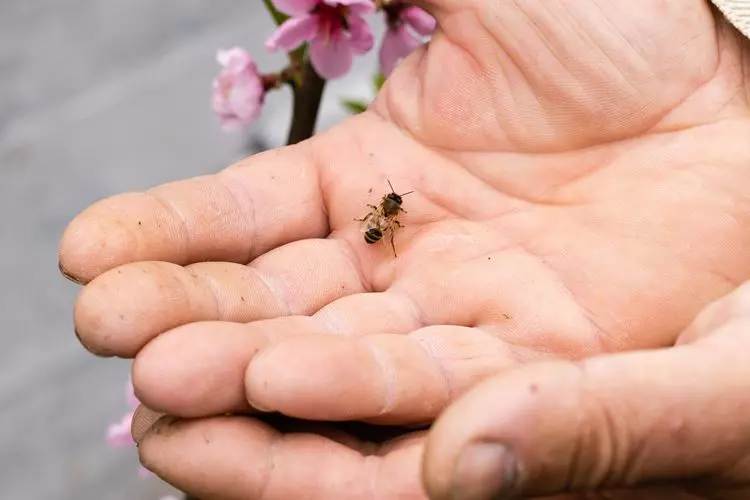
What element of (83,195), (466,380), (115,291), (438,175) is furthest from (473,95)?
(83,195)

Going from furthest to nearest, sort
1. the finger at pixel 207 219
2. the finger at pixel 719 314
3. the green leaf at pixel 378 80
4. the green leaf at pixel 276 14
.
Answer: the green leaf at pixel 378 80, the green leaf at pixel 276 14, the finger at pixel 207 219, the finger at pixel 719 314

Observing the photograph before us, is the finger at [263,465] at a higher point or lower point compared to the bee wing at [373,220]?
lower

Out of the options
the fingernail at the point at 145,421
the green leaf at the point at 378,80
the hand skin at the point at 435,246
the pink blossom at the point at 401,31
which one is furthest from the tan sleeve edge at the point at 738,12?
the fingernail at the point at 145,421

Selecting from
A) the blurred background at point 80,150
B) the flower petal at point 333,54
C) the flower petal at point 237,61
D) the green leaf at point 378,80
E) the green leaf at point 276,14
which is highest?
the green leaf at point 276,14

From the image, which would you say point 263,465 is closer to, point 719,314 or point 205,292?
point 205,292

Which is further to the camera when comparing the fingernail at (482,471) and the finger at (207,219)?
the finger at (207,219)

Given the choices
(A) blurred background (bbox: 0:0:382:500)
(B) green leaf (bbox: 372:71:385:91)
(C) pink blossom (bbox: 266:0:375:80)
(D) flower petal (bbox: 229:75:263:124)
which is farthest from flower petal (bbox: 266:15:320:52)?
(A) blurred background (bbox: 0:0:382:500)

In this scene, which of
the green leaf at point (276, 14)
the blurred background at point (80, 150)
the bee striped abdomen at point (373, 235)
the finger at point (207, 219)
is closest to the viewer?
the finger at point (207, 219)

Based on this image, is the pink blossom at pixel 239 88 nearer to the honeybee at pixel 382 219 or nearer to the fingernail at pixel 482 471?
the honeybee at pixel 382 219
